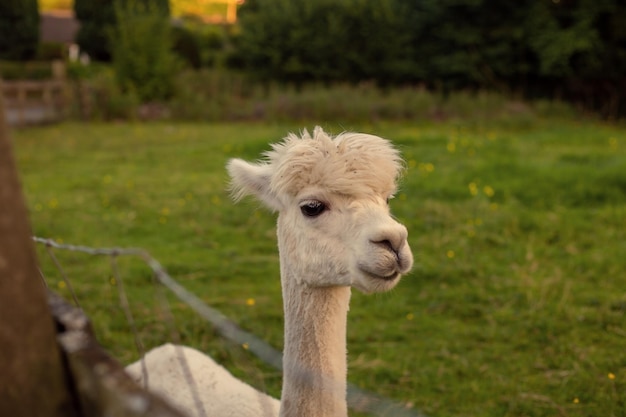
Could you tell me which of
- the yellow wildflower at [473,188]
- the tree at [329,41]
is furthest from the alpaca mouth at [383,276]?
the tree at [329,41]

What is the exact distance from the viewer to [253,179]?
9.82 ft

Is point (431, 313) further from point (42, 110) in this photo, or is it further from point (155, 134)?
point (42, 110)

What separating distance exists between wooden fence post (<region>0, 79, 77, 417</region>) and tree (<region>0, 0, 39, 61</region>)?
108ft

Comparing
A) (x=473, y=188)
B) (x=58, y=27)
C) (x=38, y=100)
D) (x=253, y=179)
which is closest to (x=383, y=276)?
(x=253, y=179)

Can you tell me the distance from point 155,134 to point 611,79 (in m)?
14.3

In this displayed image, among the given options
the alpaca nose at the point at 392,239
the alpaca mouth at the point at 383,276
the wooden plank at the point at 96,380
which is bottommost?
the alpaca mouth at the point at 383,276

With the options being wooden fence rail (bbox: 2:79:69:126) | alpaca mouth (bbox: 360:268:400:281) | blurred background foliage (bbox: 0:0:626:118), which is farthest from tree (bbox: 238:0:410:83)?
alpaca mouth (bbox: 360:268:400:281)

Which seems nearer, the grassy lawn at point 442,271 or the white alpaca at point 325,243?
the white alpaca at point 325,243

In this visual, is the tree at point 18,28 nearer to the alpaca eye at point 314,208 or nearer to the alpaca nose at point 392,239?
the alpaca eye at point 314,208

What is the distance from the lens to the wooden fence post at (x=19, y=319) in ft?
3.83

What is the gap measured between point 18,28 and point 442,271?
3025cm

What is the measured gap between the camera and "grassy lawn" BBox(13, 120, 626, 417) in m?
4.51

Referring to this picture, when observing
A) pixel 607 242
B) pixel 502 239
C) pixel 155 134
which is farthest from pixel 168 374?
pixel 155 134

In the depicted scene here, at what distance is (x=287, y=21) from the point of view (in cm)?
2412
